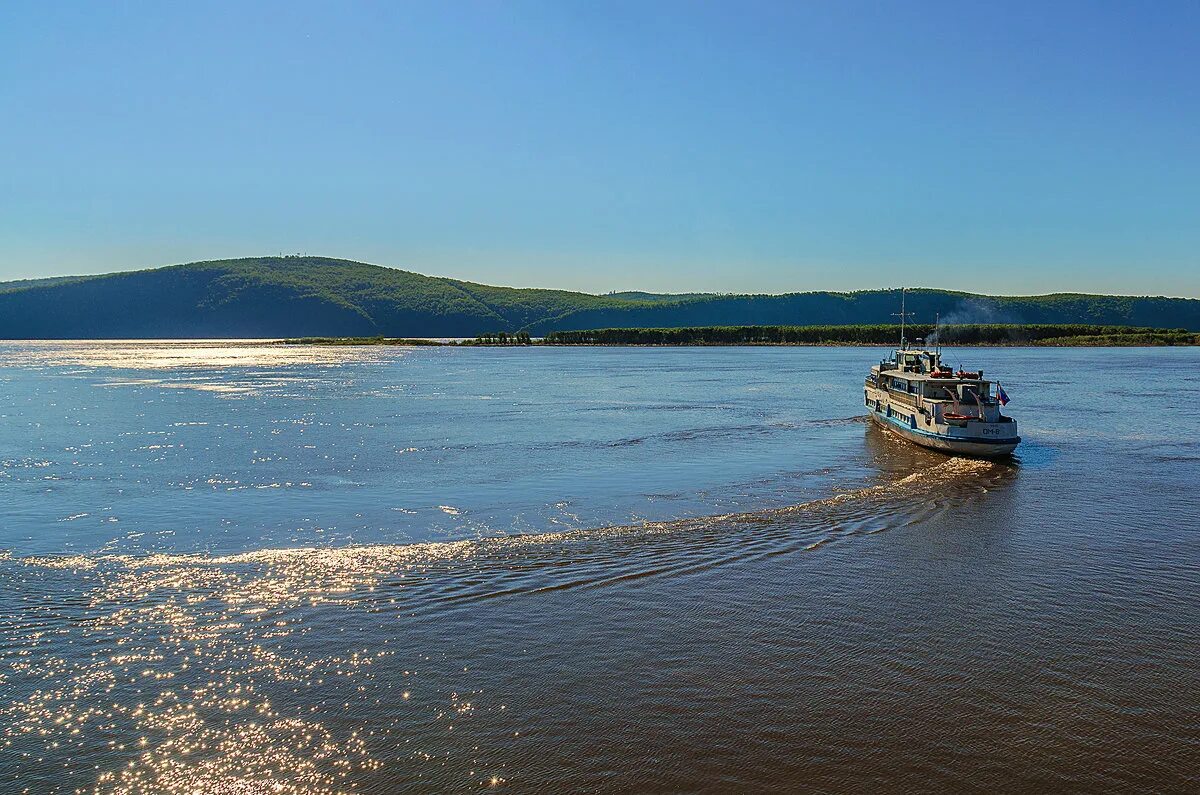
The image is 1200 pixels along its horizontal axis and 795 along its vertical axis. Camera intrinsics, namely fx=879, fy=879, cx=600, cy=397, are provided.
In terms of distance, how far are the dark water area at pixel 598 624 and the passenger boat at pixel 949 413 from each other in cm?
130

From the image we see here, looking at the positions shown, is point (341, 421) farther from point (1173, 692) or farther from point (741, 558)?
point (1173, 692)

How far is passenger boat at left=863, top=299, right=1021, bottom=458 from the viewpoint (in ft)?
104

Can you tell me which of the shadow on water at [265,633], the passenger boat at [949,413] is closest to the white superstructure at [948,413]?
the passenger boat at [949,413]

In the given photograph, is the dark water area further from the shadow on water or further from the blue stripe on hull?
the blue stripe on hull

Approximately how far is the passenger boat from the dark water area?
4.28 feet

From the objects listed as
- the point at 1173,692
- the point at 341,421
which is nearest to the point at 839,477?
the point at 1173,692

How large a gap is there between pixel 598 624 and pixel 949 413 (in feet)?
80.0

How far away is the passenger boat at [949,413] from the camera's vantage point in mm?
31828

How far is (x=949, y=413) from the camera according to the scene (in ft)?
110

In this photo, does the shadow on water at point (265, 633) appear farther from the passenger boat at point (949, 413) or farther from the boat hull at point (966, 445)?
the passenger boat at point (949, 413)

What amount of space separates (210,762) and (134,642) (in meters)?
4.37

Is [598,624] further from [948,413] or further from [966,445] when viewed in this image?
[948,413]

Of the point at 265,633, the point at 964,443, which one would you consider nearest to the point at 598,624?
the point at 265,633

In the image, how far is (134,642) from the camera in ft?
41.8
